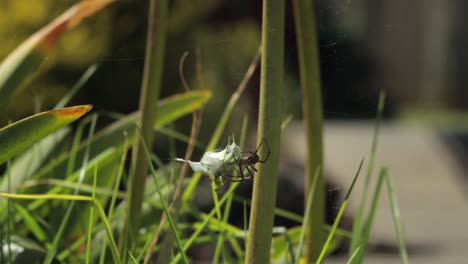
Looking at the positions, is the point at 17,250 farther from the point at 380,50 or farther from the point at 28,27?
the point at 380,50

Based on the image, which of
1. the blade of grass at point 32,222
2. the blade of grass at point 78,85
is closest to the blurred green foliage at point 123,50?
the blade of grass at point 78,85

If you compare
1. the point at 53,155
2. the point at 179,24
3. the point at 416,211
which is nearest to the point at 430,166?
the point at 416,211

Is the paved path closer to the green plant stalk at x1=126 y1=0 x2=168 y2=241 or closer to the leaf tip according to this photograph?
the green plant stalk at x1=126 y1=0 x2=168 y2=241

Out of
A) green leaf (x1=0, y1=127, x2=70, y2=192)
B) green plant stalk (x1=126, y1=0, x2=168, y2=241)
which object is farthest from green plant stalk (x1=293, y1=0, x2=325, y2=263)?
green leaf (x1=0, y1=127, x2=70, y2=192)

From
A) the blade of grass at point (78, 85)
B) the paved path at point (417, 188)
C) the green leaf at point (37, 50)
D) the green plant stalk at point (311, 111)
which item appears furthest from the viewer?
the paved path at point (417, 188)

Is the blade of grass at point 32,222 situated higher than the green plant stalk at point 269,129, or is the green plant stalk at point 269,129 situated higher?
the green plant stalk at point 269,129

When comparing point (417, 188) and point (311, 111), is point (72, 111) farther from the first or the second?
point (417, 188)

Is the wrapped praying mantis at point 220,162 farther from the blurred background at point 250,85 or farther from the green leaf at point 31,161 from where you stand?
the green leaf at point 31,161
